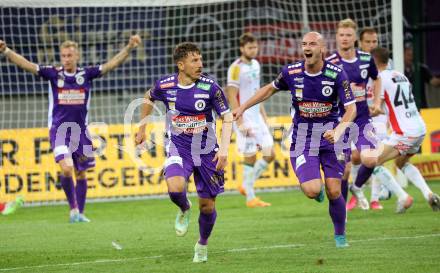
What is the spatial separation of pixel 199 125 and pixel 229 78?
5.89 metres

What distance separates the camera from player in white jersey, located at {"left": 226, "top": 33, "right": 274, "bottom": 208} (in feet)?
50.6

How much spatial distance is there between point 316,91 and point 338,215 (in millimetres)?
1297

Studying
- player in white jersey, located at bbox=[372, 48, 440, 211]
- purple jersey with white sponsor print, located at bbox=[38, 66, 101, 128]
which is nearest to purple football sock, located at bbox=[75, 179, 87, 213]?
purple jersey with white sponsor print, located at bbox=[38, 66, 101, 128]

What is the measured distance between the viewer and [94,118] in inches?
756

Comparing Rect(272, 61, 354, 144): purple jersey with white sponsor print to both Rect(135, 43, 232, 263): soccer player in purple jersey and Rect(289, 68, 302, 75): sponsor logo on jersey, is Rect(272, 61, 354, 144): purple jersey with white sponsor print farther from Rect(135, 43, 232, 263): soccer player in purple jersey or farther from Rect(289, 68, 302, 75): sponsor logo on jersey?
Rect(135, 43, 232, 263): soccer player in purple jersey

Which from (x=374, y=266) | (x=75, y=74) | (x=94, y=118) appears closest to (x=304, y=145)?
(x=374, y=266)

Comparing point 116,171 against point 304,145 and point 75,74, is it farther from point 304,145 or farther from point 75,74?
point 304,145

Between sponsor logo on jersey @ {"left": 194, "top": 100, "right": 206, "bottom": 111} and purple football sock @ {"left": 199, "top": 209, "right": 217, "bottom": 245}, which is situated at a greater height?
sponsor logo on jersey @ {"left": 194, "top": 100, "right": 206, "bottom": 111}

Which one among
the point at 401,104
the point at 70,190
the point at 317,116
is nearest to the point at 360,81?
the point at 401,104

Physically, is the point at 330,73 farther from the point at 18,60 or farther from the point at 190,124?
the point at 18,60

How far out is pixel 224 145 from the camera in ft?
30.5

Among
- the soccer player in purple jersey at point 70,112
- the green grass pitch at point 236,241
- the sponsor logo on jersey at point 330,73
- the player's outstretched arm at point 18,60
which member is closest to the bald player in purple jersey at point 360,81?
the green grass pitch at point 236,241

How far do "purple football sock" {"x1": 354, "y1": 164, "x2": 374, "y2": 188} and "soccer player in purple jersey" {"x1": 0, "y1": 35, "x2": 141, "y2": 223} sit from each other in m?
3.71

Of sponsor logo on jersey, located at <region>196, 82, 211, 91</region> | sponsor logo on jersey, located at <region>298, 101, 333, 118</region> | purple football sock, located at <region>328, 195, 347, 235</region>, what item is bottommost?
purple football sock, located at <region>328, 195, 347, 235</region>
